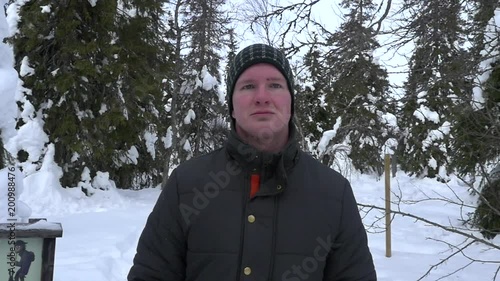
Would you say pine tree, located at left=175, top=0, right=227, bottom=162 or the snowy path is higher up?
pine tree, located at left=175, top=0, right=227, bottom=162

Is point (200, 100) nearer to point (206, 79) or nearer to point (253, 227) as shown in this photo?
point (206, 79)

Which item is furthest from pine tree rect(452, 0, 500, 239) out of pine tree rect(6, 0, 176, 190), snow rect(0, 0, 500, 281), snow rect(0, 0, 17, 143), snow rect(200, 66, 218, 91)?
snow rect(200, 66, 218, 91)

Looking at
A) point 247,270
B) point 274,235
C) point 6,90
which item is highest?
point 6,90

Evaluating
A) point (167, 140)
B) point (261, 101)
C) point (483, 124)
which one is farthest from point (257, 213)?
point (167, 140)

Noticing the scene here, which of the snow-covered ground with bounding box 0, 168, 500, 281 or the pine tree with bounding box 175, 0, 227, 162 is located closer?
the snow-covered ground with bounding box 0, 168, 500, 281

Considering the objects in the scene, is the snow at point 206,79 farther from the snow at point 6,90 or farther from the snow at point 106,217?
the snow at point 6,90

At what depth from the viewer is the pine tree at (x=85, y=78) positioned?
437 inches

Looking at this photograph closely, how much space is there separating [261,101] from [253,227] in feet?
1.40

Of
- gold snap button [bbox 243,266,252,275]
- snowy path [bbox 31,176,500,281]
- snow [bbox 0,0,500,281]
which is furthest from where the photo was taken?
snowy path [bbox 31,176,500,281]

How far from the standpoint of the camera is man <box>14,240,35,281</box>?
10.4 feet

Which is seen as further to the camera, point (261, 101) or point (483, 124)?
point (483, 124)

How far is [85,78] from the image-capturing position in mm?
11406

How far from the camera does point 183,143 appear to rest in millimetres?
17688

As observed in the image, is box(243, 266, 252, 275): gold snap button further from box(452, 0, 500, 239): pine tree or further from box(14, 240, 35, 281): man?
box(452, 0, 500, 239): pine tree
